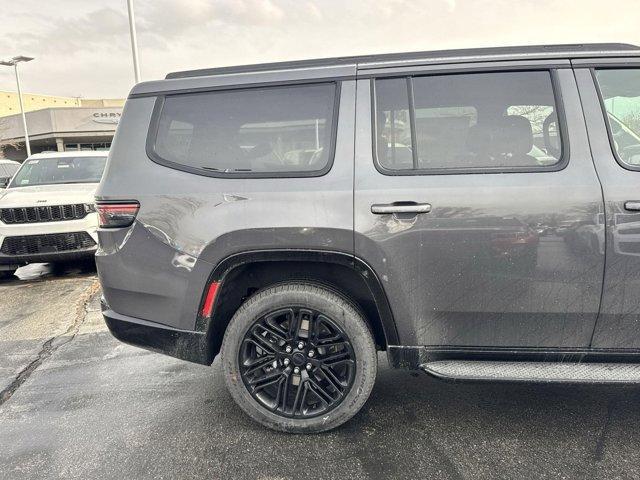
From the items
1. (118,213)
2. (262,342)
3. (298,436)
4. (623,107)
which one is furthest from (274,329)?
(623,107)

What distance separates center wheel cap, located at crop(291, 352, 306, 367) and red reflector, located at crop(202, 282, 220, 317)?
55 cm

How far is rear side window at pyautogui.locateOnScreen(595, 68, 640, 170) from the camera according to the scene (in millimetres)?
A: 2305

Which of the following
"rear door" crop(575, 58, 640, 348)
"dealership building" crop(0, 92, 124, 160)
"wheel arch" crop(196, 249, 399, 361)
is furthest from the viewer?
"dealership building" crop(0, 92, 124, 160)

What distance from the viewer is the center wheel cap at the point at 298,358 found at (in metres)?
2.55

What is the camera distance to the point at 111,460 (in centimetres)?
242

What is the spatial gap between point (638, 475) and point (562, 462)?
33cm

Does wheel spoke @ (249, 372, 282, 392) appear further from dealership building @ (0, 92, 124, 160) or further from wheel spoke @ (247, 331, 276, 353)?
dealership building @ (0, 92, 124, 160)

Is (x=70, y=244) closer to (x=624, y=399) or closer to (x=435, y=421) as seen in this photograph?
(x=435, y=421)

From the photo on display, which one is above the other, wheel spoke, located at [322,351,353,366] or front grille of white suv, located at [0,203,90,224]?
front grille of white suv, located at [0,203,90,224]

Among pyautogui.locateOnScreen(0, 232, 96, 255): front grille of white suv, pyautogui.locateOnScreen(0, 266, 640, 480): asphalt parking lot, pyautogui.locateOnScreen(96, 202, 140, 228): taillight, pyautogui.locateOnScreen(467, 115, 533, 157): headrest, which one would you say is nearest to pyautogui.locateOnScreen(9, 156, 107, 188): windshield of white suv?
pyautogui.locateOnScreen(0, 232, 96, 255): front grille of white suv

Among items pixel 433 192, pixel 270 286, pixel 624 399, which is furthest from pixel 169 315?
pixel 624 399

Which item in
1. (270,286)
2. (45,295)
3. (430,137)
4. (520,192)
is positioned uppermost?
(430,137)

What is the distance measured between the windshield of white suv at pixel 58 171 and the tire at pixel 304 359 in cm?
598

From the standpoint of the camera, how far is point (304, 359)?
2.56 meters
